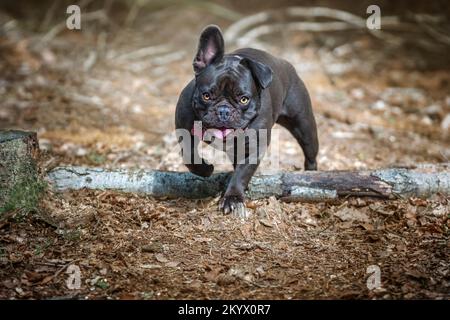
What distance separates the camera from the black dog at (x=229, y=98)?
15.1 ft

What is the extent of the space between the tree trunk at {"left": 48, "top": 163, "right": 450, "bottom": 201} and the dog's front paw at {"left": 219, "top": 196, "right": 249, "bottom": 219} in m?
0.24

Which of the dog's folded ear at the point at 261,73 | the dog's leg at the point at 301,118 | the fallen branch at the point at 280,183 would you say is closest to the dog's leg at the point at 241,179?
the fallen branch at the point at 280,183

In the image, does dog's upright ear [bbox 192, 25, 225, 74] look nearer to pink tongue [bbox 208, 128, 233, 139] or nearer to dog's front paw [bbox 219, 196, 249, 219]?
pink tongue [bbox 208, 128, 233, 139]

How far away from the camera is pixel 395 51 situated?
480 inches

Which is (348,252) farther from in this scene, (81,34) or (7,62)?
(81,34)

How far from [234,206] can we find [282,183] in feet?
1.70

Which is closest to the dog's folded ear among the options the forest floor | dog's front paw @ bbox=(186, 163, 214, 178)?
dog's front paw @ bbox=(186, 163, 214, 178)

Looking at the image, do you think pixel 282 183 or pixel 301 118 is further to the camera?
pixel 301 118

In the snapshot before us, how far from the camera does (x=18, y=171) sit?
454 cm

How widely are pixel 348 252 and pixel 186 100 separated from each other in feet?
6.23

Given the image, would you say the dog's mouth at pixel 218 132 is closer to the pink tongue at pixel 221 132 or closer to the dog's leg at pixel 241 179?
the pink tongue at pixel 221 132

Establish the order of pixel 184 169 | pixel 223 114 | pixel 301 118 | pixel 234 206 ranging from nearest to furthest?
pixel 223 114 < pixel 234 206 < pixel 301 118 < pixel 184 169

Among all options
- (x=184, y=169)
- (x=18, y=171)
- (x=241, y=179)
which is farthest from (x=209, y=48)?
(x=18, y=171)

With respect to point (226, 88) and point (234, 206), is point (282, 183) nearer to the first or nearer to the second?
point (234, 206)
